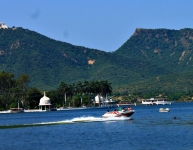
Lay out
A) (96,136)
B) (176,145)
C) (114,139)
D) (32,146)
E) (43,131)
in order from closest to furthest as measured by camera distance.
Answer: (176,145) → (32,146) → (114,139) → (96,136) → (43,131)

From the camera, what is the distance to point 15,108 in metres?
198

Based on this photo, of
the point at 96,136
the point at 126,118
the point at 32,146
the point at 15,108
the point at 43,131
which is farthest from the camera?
the point at 15,108

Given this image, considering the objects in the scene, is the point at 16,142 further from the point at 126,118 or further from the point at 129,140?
the point at 126,118

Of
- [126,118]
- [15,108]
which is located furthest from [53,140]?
[15,108]

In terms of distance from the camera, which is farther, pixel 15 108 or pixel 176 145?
pixel 15 108

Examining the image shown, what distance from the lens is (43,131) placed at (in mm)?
78875

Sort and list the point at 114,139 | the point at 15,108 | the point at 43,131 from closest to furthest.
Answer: the point at 114,139 → the point at 43,131 → the point at 15,108

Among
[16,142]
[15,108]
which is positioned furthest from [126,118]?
[15,108]

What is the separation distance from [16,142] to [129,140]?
12361mm

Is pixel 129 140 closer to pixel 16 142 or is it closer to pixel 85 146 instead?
pixel 85 146

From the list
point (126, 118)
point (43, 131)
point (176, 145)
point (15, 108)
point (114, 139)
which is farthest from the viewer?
point (15, 108)

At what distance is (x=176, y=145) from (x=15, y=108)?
145523mm

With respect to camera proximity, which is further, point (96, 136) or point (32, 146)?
point (96, 136)

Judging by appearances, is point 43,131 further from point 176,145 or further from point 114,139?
point 176,145
